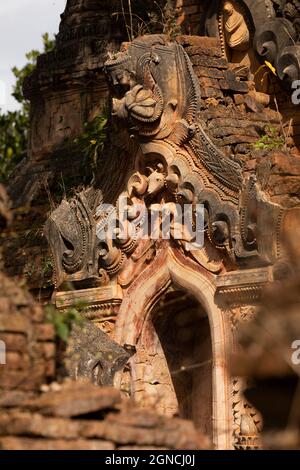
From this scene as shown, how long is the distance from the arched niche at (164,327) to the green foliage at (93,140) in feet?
5.04

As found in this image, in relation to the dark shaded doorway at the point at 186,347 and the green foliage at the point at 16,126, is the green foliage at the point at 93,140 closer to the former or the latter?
the dark shaded doorway at the point at 186,347

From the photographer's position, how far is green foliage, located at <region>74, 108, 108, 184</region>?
63.8ft

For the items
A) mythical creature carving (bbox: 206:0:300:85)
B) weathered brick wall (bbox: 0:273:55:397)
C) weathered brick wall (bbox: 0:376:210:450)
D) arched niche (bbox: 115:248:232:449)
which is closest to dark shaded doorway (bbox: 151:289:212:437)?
arched niche (bbox: 115:248:232:449)

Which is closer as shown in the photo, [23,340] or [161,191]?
[23,340]

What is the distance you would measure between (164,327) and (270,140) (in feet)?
6.87

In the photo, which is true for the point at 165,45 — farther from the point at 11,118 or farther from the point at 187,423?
the point at 11,118

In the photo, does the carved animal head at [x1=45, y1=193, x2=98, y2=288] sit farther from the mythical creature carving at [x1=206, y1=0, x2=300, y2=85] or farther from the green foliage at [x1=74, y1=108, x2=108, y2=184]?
the mythical creature carving at [x1=206, y1=0, x2=300, y2=85]

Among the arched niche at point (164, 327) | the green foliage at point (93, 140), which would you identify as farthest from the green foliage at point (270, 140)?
the green foliage at point (93, 140)

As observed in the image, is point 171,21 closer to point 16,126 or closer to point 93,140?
point 93,140

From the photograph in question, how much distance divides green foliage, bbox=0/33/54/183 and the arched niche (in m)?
10.8

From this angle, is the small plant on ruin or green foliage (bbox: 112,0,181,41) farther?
green foliage (bbox: 112,0,181,41)

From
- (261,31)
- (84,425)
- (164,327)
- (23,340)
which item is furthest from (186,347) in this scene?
(84,425)

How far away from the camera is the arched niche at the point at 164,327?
56.0 ft

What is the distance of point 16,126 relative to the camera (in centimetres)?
3039
